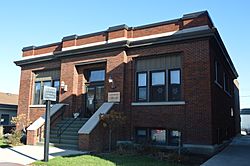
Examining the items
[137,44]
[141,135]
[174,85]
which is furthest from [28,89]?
[174,85]

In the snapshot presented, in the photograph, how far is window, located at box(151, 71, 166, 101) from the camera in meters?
15.7

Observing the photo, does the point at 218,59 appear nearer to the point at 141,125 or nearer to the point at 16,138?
the point at 141,125

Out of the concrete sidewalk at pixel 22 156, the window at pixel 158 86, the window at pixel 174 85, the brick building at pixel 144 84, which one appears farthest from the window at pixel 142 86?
the concrete sidewalk at pixel 22 156

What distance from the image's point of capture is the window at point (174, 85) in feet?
49.7

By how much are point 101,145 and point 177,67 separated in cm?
610

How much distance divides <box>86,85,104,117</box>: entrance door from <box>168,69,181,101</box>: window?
16.3ft

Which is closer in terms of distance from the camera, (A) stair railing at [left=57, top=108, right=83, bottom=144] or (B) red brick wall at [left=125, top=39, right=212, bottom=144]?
(B) red brick wall at [left=125, top=39, right=212, bottom=144]

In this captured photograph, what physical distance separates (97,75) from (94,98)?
5.33 feet

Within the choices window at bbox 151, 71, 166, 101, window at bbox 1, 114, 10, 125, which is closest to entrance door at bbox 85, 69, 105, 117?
window at bbox 151, 71, 166, 101

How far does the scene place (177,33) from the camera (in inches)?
604

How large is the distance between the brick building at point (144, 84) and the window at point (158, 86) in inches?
2.3

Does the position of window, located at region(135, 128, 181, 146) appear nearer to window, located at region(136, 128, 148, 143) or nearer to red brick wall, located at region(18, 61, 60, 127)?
window, located at region(136, 128, 148, 143)

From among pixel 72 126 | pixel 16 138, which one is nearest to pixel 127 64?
pixel 72 126

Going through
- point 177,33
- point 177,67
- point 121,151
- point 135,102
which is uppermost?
point 177,33
